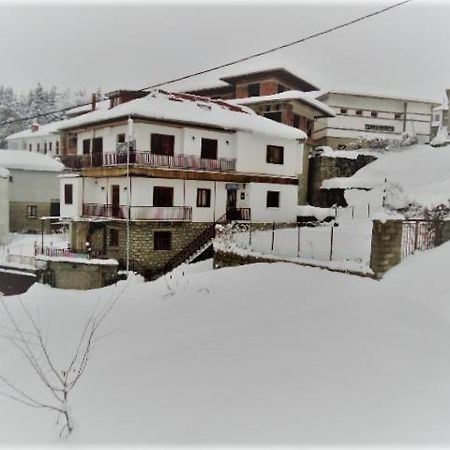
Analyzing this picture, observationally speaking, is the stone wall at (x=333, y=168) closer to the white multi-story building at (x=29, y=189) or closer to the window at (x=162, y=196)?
the window at (x=162, y=196)

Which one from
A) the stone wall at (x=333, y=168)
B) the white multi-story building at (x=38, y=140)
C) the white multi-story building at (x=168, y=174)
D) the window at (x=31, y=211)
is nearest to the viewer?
the white multi-story building at (x=168, y=174)

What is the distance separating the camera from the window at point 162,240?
1745cm

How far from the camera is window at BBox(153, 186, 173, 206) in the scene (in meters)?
17.5

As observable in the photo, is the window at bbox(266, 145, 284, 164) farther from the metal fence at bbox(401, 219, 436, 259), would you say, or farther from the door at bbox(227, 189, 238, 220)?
the metal fence at bbox(401, 219, 436, 259)

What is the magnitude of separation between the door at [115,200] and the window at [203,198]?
3.79m

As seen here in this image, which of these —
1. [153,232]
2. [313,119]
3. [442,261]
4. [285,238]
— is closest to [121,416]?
[442,261]

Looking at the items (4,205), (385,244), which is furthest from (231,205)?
(4,205)

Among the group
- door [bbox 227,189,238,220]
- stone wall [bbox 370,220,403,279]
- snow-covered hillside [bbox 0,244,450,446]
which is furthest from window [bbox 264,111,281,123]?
snow-covered hillside [bbox 0,244,450,446]

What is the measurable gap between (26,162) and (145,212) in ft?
48.9

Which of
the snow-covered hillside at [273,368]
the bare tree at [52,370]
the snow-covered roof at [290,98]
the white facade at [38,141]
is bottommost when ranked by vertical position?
the bare tree at [52,370]

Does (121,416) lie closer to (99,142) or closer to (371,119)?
(99,142)

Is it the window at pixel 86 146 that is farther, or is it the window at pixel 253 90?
the window at pixel 253 90

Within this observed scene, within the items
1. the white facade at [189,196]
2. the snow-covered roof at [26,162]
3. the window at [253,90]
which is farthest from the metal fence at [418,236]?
the snow-covered roof at [26,162]

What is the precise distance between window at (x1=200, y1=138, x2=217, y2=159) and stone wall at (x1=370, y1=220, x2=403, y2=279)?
12167 millimetres
